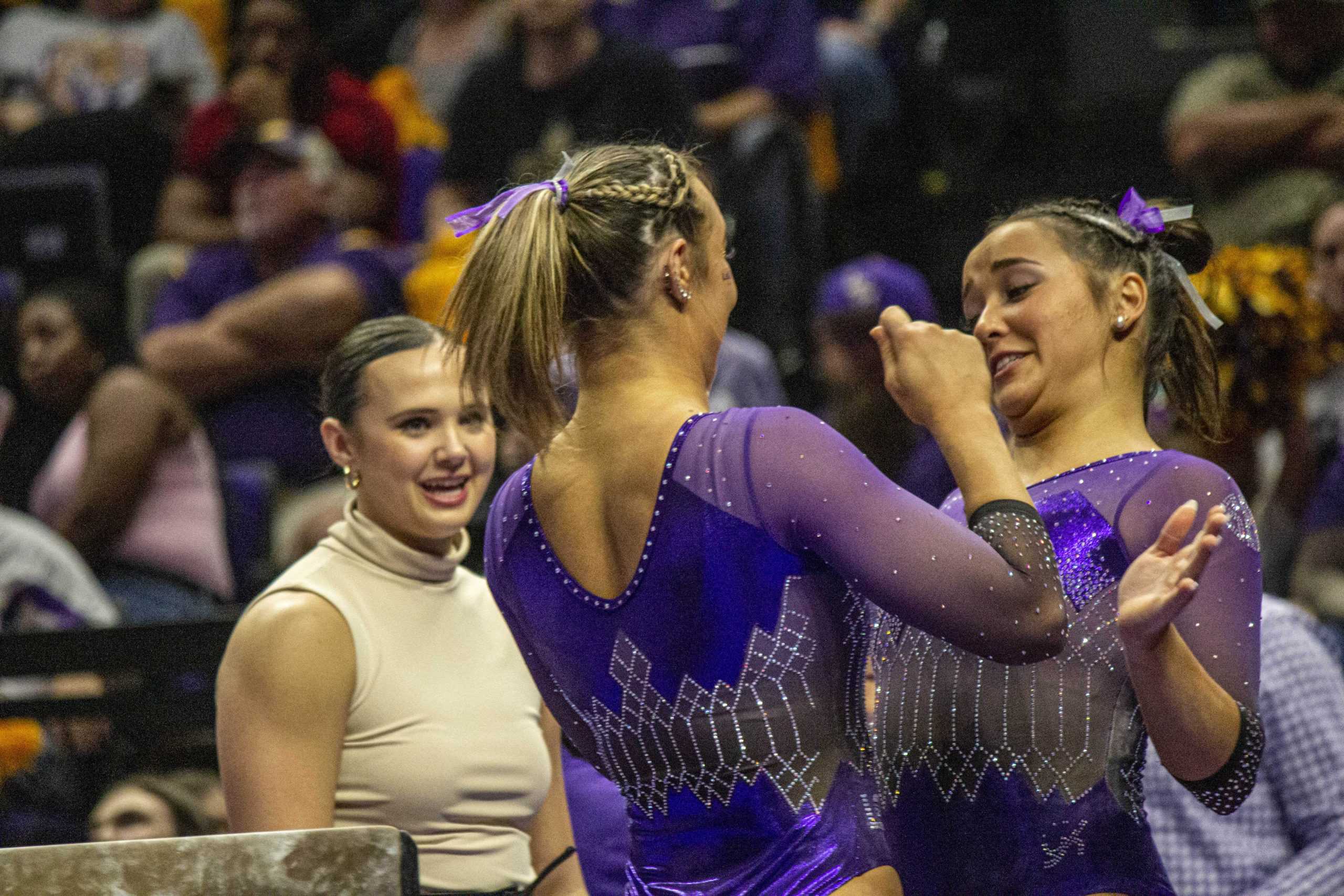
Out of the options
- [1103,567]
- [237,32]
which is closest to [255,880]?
[1103,567]

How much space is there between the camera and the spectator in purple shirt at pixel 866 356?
434cm

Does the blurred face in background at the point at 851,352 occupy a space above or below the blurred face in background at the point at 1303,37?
below

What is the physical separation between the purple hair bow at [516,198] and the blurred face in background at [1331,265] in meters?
2.69

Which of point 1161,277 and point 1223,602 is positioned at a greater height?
point 1161,277

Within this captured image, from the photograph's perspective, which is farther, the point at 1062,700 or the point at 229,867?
the point at 1062,700

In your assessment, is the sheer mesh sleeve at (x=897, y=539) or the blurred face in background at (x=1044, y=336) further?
the blurred face in background at (x=1044, y=336)

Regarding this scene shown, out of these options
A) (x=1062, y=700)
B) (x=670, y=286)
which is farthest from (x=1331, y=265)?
(x=670, y=286)

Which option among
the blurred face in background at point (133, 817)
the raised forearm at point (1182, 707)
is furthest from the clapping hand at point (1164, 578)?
the blurred face in background at point (133, 817)

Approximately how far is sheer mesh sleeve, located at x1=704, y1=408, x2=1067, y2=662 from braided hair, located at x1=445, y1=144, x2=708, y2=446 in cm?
19

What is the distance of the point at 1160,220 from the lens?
84.1 inches

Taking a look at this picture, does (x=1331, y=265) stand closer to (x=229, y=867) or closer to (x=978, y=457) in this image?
(x=978, y=457)

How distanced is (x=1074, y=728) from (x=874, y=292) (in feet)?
9.16

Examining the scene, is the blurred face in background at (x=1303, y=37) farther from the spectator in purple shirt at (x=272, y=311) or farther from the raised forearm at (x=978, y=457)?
the raised forearm at (x=978, y=457)

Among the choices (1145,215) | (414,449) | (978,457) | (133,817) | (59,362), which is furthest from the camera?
(59,362)
